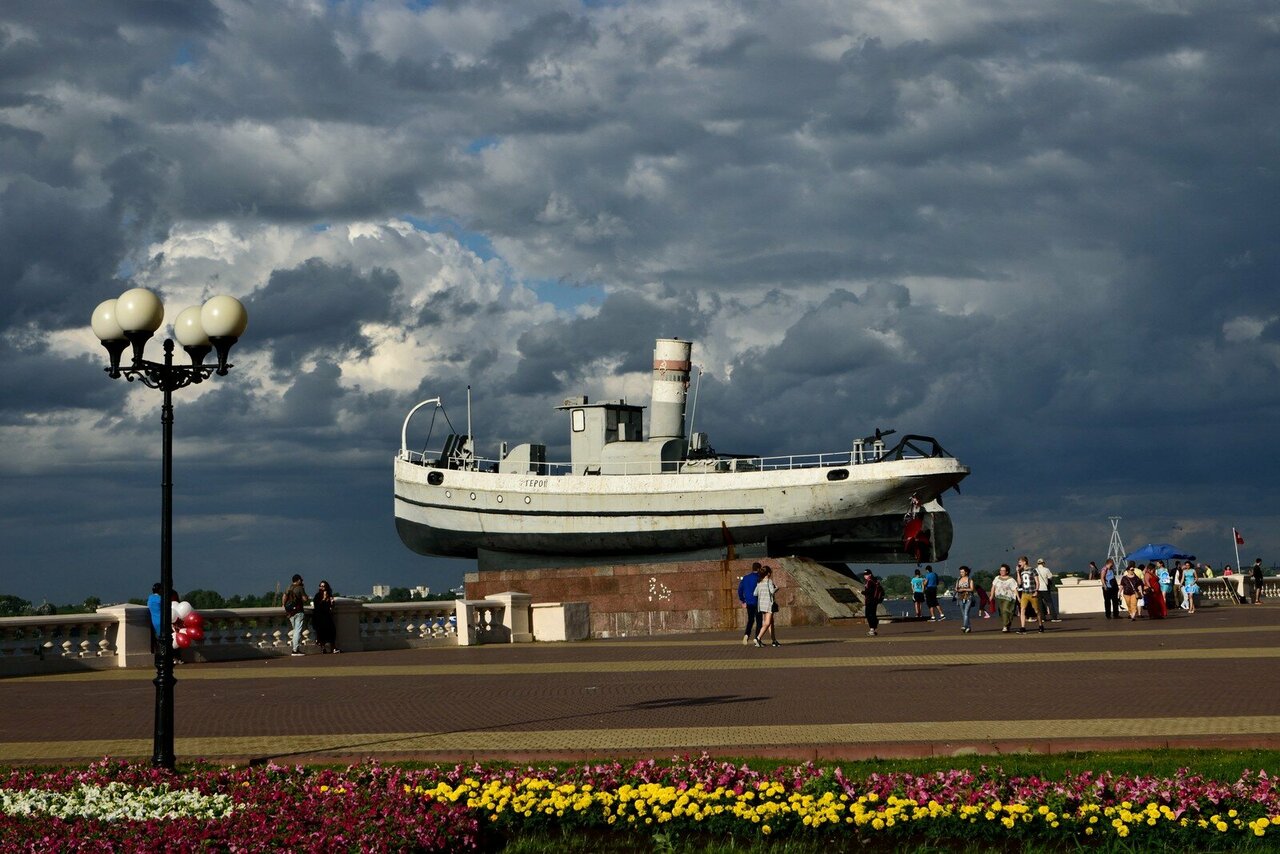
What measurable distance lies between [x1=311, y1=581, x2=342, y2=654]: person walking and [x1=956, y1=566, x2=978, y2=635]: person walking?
1351 centimetres

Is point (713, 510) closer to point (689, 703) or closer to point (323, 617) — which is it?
point (323, 617)

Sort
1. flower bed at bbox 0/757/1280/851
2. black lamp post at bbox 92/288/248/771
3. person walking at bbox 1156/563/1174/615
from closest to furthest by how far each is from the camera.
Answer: flower bed at bbox 0/757/1280/851 → black lamp post at bbox 92/288/248/771 → person walking at bbox 1156/563/1174/615

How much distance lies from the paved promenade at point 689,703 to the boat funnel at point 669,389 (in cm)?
2725

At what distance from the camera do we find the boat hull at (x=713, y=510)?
4972cm

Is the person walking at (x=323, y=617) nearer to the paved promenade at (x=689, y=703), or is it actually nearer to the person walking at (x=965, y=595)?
the paved promenade at (x=689, y=703)

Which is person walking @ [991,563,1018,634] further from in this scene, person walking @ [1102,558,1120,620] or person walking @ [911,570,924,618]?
person walking @ [911,570,924,618]

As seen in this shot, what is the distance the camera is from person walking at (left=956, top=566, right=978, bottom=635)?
30578 millimetres

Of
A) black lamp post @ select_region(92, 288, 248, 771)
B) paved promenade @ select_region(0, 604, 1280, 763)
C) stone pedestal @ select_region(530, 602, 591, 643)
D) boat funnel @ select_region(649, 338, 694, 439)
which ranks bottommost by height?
paved promenade @ select_region(0, 604, 1280, 763)

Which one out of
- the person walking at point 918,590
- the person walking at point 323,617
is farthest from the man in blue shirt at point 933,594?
the person walking at point 323,617

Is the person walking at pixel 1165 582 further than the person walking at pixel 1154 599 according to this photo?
Yes

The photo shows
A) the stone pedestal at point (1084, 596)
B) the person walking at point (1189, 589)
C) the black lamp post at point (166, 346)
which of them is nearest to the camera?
the black lamp post at point (166, 346)

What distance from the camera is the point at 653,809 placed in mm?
8828

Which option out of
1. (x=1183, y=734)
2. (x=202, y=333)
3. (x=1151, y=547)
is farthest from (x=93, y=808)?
(x=1151, y=547)

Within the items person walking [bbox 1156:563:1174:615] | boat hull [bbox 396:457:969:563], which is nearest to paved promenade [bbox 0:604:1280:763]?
person walking [bbox 1156:563:1174:615]
